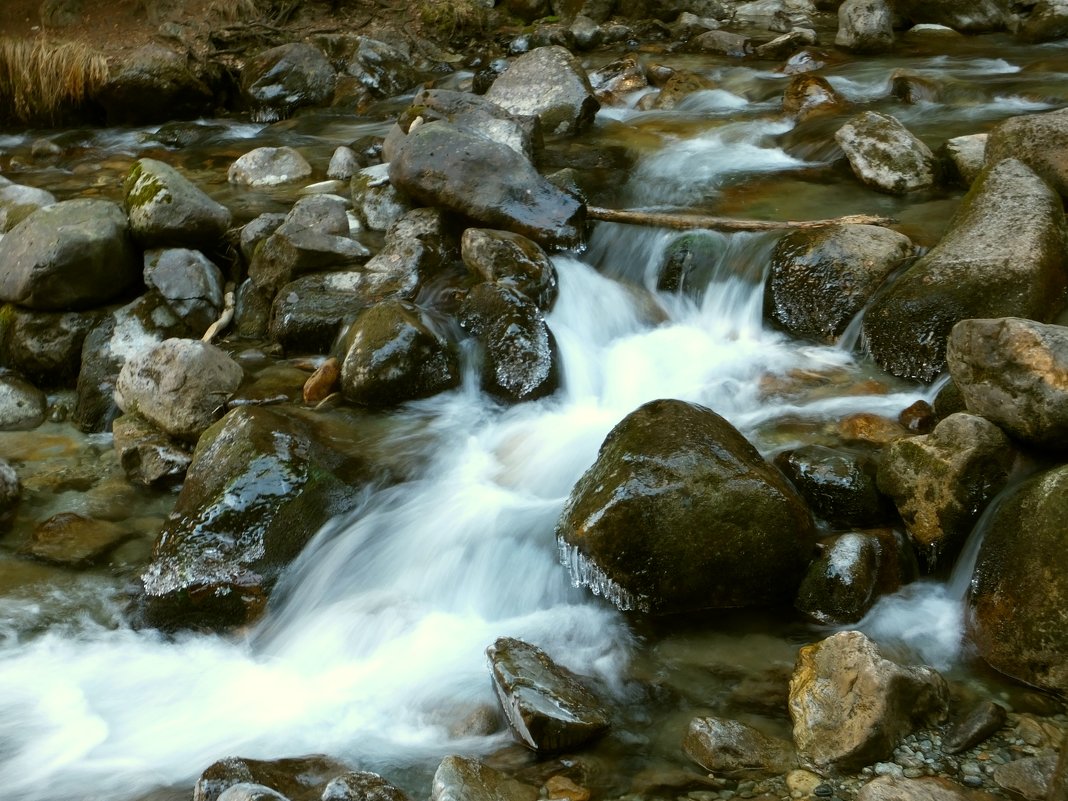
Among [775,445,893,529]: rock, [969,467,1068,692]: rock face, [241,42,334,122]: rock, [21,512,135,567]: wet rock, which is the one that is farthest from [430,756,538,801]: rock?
[241,42,334,122]: rock

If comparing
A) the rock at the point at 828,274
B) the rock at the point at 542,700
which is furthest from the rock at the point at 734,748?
the rock at the point at 828,274

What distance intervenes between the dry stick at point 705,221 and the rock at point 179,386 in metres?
3.08

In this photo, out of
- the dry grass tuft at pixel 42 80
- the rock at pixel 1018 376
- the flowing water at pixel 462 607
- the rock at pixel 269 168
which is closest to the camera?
the flowing water at pixel 462 607

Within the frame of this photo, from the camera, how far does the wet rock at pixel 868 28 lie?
40.7 feet

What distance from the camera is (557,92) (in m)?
10.3

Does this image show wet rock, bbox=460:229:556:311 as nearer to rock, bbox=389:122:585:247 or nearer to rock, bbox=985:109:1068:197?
rock, bbox=389:122:585:247

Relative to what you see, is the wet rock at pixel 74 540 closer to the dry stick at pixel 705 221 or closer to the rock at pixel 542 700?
the rock at pixel 542 700

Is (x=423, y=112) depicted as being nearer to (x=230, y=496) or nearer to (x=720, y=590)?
(x=230, y=496)

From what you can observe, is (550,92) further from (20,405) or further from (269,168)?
(20,405)

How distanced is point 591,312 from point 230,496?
300 centimetres

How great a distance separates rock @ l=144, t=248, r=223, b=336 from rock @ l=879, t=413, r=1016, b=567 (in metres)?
4.86

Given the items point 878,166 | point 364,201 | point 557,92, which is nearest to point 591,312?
point 364,201

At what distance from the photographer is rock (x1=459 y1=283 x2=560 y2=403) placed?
239 inches

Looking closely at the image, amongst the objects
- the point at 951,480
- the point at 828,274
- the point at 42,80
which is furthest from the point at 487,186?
the point at 42,80
